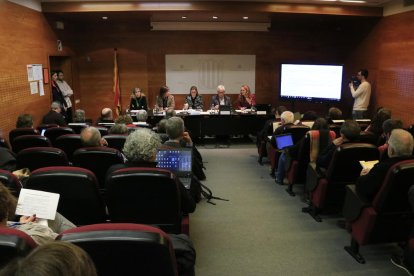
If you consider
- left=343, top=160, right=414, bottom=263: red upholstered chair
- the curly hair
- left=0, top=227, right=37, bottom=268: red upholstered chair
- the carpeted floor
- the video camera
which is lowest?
the carpeted floor

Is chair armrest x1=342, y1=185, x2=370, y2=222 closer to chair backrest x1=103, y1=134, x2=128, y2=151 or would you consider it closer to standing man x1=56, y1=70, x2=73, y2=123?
chair backrest x1=103, y1=134, x2=128, y2=151

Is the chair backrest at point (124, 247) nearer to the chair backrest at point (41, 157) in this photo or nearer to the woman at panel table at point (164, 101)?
the chair backrest at point (41, 157)

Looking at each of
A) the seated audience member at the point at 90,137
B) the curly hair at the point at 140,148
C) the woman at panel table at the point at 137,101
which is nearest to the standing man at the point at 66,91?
the woman at panel table at the point at 137,101

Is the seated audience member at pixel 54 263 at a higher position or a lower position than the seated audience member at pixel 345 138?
higher

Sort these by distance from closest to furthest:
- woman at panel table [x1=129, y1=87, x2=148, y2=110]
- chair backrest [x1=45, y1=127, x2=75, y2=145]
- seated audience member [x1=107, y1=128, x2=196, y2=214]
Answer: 1. seated audience member [x1=107, y1=128, x2=196, y2=214]
2. chair backrest [x1=45, y1=127, x2=75, y2=145]
3. woman at panel table [x1=129, y1=87, x2=148, y2=110]

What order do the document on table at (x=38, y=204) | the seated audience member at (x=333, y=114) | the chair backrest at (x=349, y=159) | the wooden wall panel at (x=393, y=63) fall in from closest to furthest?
the document on table at (x=38, y=204)
the chair backrest at (x=349, y=159)
the seated audience member at (x=333, y=114)
the wooden wall panel at (x=393, y=63)

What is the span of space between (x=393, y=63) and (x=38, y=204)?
7379 mm

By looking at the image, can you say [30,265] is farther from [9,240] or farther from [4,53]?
[4,53]

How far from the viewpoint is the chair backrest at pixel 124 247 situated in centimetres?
130

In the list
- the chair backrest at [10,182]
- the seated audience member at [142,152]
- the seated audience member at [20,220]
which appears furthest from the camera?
the seated audience member at [142,152]

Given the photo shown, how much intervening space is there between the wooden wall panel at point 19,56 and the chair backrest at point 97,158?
3130 millimetres

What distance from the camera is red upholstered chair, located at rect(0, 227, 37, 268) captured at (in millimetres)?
1212

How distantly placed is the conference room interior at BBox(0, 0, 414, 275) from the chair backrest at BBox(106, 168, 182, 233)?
78 cm

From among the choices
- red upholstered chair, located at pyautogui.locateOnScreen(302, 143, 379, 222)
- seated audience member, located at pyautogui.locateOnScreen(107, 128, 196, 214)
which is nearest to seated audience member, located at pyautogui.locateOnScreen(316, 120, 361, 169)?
red upholstered chair, located at pyautogui.locateOnScreen(302, 143, 379, 222)
